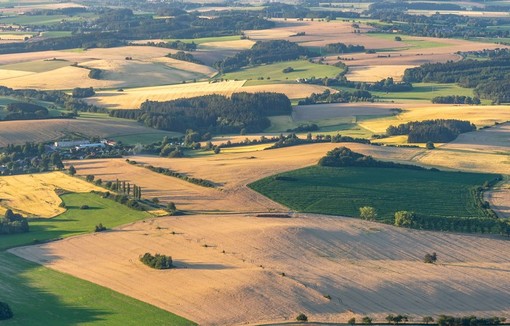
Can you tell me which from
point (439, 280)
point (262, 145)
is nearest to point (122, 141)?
point (262, 145)

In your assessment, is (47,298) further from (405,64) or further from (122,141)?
(405,64)

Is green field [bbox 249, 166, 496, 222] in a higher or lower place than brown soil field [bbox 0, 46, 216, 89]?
higher

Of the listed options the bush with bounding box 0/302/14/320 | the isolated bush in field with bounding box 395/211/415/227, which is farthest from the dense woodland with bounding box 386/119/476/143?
the bush with bounding box 0/302/14/320

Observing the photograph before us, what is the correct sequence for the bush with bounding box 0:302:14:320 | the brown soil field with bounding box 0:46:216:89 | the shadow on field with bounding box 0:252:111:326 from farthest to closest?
the brown soil field with bounding box 0:46:216:89 → the shadow on field with bounding box 0:252:111:326 → the bush with bounding box 0:302:14:320

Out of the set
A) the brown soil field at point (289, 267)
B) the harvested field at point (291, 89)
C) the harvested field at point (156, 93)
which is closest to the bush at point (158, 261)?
the brown soil field at point (289, 267)

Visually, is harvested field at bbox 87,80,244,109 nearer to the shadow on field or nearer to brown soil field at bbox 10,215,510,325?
brown soil field at bbox 10,215,510,325

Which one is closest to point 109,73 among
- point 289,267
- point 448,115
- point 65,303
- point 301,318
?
point 448,115

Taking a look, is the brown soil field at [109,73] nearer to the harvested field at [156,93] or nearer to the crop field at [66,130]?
the harvested field at [156,93]
